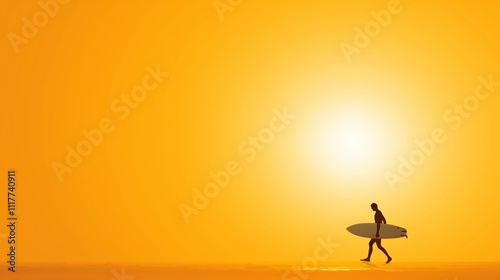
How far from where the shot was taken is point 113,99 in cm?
1066

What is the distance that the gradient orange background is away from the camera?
412 inches

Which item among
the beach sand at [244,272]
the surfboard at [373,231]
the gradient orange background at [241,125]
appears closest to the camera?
the beach sand at [244,272]

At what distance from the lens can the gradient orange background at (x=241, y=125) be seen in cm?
1045

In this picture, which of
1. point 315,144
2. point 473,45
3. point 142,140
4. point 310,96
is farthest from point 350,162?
point 142,140

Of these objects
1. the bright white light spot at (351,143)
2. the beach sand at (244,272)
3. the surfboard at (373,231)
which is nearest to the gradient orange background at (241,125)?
the bright white light spot at (351,143)

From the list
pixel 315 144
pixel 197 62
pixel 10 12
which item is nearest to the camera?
pixel 10 12

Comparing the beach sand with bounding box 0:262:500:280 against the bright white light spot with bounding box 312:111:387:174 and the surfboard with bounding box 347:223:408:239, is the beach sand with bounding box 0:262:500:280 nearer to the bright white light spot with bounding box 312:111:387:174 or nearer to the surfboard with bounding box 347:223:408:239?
the surfboard with bounding box 347:223:408:239

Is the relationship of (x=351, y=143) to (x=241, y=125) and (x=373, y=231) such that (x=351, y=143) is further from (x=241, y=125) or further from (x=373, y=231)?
(x=373, y=231)

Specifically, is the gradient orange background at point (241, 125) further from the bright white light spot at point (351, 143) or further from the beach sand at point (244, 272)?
the beach sand at point (244, 272)

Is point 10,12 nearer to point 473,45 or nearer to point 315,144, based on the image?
point 315,144

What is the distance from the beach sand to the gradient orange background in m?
3.75

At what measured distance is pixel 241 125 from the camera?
447 inches

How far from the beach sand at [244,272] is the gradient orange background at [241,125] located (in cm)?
375

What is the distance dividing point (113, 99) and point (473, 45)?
703 cm
